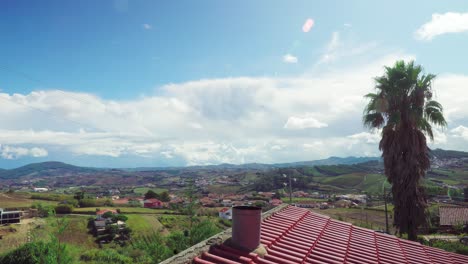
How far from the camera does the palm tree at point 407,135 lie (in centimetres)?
1438

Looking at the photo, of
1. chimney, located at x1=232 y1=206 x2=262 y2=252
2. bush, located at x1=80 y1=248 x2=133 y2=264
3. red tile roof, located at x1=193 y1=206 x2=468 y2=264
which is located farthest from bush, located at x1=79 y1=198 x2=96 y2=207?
chimney, located at x1=232 y1=206 x2=262 y2=252

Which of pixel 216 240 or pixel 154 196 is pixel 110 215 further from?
pixel 216 240

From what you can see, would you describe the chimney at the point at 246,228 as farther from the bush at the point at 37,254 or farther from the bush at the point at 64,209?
the bush at the point at 64,209

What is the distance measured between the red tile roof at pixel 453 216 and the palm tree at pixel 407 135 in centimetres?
2019

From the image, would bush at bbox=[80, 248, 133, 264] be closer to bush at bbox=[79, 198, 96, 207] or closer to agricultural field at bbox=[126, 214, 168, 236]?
agricultural field at bbox=[126, 214, 168, 236]

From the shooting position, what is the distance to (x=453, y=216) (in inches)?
1220

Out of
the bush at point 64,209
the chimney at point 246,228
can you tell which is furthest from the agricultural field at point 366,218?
the bush at point 64,209

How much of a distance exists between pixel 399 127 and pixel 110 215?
7042cm

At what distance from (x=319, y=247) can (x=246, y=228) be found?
72.9 inches

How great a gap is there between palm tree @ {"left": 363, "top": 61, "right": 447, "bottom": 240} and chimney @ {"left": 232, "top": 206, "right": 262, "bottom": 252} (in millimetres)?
12358

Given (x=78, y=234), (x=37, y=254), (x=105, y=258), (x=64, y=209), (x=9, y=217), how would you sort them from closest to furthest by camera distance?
(x=37, y=254), (x=105, y=258), (x=78, y=234), (x=9, y=217), (x=64, y=209)

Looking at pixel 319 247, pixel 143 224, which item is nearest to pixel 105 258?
pixel 319 247

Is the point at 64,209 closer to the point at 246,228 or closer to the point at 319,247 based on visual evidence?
the point at 319,247

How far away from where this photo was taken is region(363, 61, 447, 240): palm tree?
1438cm
